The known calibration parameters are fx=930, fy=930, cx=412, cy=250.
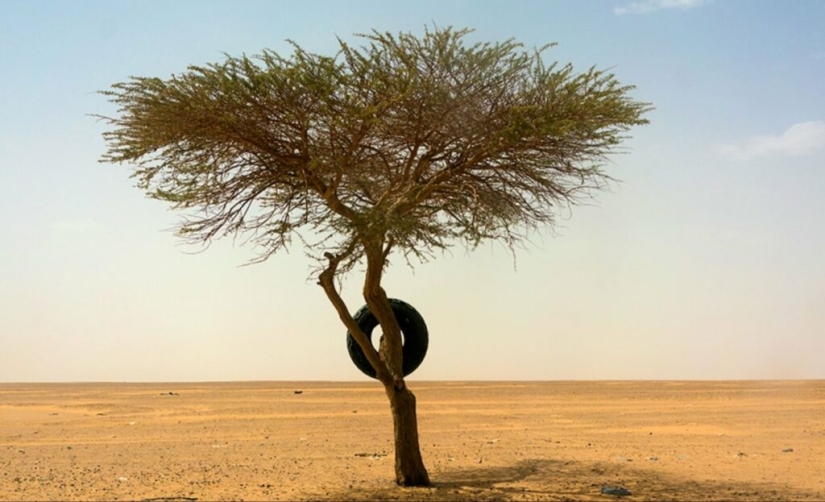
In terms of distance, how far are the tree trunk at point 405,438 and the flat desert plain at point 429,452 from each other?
0.33 m

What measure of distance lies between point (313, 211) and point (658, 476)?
7493mm

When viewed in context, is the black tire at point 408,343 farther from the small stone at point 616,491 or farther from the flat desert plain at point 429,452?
the small stone at point 616,491

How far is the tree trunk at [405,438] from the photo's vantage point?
1416cm

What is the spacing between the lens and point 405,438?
1418 cm

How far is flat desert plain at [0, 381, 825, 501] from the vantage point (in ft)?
47.6

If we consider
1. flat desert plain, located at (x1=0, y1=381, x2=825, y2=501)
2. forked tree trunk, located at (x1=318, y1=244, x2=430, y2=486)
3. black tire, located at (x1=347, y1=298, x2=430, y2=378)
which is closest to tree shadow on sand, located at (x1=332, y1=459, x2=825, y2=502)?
flat desert plain, located at (x1=0, y1=381, x2=825, y2=501)

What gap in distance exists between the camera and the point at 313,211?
15.0 meters

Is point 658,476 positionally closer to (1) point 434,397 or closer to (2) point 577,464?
(2) point 577,464

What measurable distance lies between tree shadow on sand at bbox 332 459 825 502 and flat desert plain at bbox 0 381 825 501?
33mm

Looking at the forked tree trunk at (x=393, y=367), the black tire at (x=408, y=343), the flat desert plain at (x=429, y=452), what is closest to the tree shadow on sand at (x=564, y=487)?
the flat desert plain at (x=429, y=452)

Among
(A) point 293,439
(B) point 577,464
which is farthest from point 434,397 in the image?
(B) point 577,464

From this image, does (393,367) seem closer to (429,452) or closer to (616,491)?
(616,491)

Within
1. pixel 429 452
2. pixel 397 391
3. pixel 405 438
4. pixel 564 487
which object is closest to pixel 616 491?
pixel 564 487

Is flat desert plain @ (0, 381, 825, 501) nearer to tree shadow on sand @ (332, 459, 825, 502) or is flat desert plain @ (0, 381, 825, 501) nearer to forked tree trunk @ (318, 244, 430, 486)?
tree shadow on sand @ (332, 459, 825, 502)
